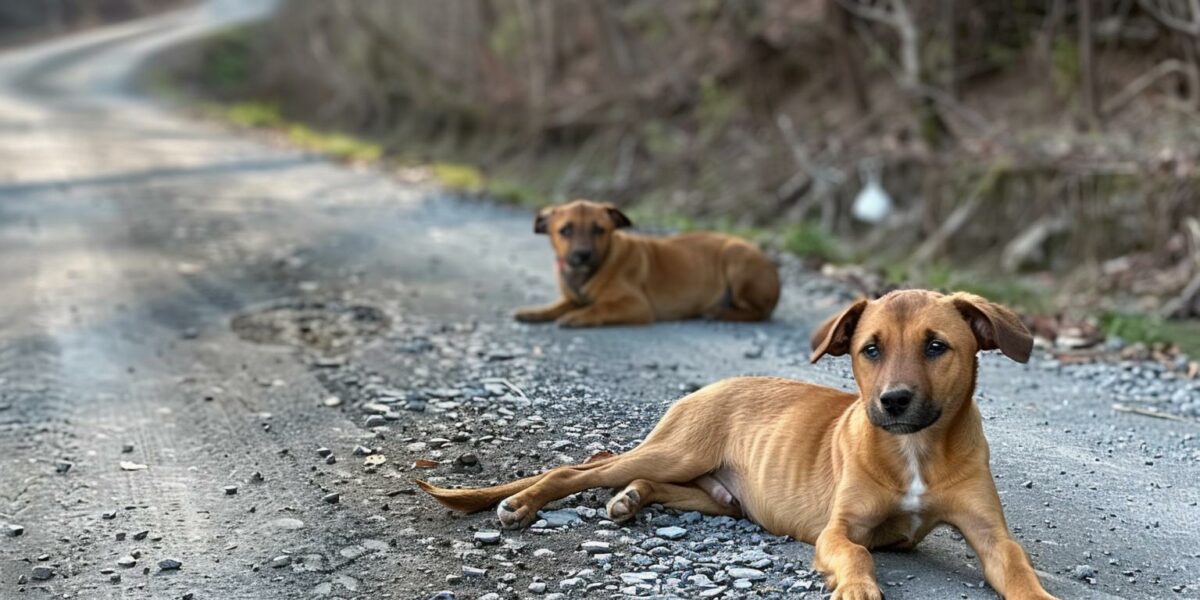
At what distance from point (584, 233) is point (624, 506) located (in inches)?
159

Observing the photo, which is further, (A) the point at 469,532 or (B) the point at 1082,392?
(B) the point at 1082,392

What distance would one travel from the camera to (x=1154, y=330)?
8469 mm

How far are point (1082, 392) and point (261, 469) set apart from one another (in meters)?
4.39

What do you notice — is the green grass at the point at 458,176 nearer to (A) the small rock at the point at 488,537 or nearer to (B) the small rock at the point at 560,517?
(B) the small rock at the point at 560,517

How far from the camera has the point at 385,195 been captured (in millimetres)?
15453

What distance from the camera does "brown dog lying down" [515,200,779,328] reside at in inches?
344

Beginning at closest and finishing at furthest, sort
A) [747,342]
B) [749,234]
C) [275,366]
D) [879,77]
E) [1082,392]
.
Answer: [1082,392] < [275,366] < [747,342] < [749,234] < [879,77]

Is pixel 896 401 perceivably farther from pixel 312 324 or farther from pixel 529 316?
pixel 312 324

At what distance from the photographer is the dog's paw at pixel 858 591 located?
3.97 meters

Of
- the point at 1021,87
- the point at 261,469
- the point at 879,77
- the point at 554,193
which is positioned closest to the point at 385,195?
the point at 554,193

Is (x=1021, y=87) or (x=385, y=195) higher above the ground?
(x=1021, y=87)

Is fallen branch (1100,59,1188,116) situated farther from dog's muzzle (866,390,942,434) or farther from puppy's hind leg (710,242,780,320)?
dog's muzzle (866,390,942,434)

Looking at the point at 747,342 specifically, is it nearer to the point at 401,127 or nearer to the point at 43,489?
the point at 43,489

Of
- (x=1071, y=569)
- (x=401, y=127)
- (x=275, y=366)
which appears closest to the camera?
(x=1071, y=569)
